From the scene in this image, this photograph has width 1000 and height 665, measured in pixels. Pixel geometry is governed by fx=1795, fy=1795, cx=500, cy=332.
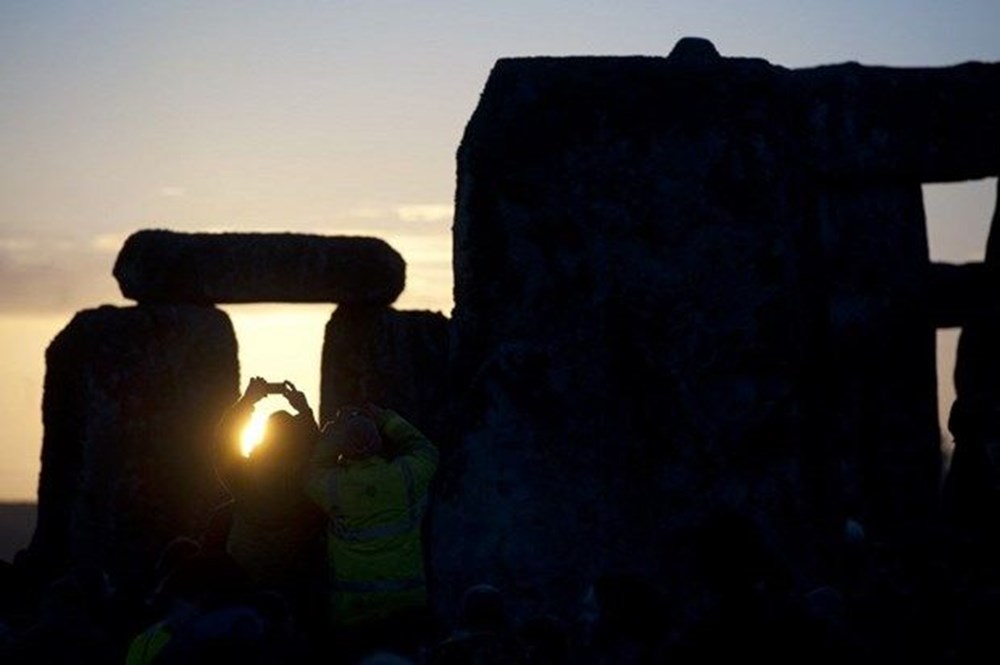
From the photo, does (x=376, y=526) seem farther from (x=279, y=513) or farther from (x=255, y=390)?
(x=255, y=390)

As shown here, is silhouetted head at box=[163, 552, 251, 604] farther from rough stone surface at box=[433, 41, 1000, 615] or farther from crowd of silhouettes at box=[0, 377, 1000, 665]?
rough stone surface at box=[433, 41, 1000, 615]

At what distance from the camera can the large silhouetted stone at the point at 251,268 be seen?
43.9 ft

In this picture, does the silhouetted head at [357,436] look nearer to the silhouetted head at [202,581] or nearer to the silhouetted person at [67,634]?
the silhouetted head at [202,581]

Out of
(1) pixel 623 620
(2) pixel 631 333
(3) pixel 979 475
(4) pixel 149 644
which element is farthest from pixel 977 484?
(4) pixel 149 644

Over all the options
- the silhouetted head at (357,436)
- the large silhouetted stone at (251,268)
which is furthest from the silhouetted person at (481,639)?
the large silhouetted stone at (251,268)

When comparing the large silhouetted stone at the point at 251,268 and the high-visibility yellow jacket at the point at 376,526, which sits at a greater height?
the large silhouetted stone at the point at 251,268

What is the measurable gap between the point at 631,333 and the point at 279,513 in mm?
1764

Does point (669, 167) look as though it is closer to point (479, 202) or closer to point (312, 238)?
point (479, 202)

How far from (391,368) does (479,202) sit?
814 cm

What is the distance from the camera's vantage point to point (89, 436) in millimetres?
12430

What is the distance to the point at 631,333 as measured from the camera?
6.24m

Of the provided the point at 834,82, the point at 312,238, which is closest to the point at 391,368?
the point at 312,238

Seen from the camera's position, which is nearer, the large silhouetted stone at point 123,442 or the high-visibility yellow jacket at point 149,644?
the high-visibility yellow jacket at point 149,644

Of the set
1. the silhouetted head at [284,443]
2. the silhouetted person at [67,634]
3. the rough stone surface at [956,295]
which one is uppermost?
the rough stone surface at [956,295]
